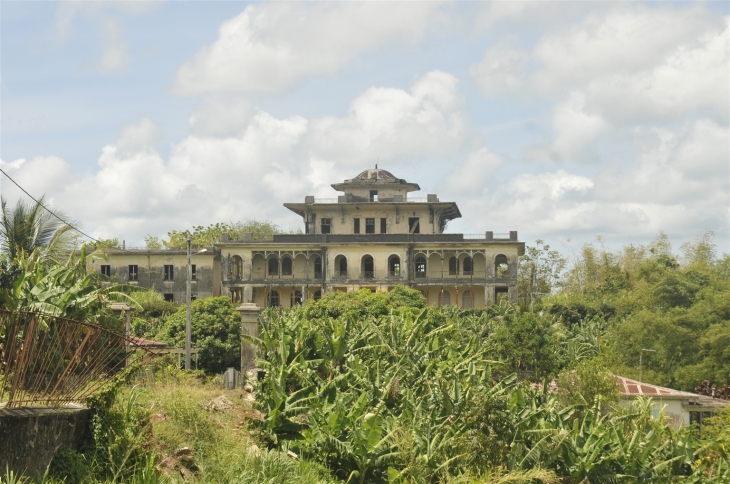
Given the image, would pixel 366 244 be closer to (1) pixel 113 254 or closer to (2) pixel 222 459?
(1) pixel 113 254

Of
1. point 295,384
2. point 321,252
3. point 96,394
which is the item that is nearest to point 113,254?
point 321,252

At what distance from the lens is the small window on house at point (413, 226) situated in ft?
206

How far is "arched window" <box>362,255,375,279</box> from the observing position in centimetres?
5853

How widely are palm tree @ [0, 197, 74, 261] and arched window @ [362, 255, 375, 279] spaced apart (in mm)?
35946

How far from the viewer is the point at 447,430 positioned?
12.5m

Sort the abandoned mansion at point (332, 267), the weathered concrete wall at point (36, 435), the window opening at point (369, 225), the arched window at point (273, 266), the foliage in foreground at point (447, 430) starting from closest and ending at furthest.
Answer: the weathered concrete wall at point (36, 435), the foliage in foreground at point (447, 430), the abandoned mansion at point (332, 267), the arched window at point (273, 266), the window opening at point (369, 225)

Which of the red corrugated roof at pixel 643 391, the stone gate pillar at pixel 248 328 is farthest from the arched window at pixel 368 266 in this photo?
the stone gate pillar at pixel 248 328

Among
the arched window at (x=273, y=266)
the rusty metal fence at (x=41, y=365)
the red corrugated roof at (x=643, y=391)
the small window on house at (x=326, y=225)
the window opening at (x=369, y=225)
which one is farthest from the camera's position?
the small window on house at (x=326, y=225)

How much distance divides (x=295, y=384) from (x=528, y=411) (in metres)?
4.35

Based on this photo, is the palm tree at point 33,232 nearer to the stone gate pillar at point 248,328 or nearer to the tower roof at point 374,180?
the stone gate pillar at point 248,328

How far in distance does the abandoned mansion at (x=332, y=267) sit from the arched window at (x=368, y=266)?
7 centimetres

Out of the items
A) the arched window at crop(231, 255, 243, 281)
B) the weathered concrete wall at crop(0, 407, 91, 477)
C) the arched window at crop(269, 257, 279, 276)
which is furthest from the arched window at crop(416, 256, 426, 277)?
the weathered concrete wall at crop(0, 407, 91, 477)

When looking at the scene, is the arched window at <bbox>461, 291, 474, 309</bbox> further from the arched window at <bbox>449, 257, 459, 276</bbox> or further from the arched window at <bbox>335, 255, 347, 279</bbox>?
the arched window at <bbox>335, 255, 347, 279</bbox>

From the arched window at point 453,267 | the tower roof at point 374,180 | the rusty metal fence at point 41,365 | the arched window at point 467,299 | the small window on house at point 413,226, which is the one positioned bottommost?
the rusty metal fence at point 41,365
